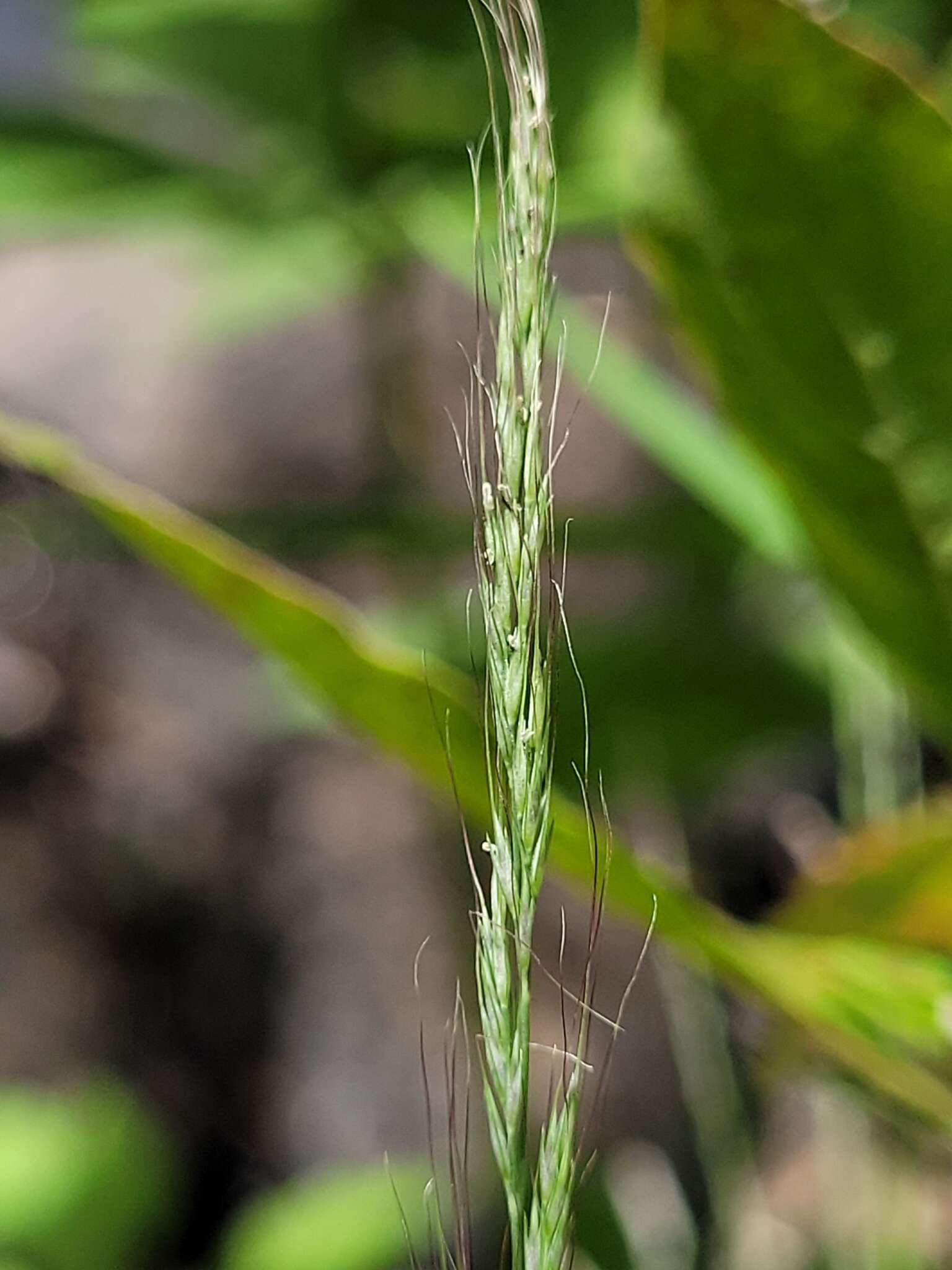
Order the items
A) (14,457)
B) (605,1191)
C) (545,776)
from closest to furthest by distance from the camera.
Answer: (545,776), (14,457), (605,1191)

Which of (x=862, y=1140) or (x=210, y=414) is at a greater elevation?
(x=210, y=414)

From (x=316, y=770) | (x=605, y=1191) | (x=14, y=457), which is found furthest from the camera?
(x=316, y=770)

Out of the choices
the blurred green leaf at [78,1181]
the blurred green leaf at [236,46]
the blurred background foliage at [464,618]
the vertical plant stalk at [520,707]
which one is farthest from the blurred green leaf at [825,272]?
the blurred green leaf at [78,1181]

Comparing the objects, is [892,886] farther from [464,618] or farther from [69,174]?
[69,174]

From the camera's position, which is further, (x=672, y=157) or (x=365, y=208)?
(x=365, y=208)

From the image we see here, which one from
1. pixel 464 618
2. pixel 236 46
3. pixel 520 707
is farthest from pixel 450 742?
pixel 236 46

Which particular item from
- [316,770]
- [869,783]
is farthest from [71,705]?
[869,783]

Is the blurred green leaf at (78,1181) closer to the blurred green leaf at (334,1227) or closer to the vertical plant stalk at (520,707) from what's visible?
the blurred green leaf at (334,1227)

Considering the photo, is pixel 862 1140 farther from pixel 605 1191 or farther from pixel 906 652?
pixel 906 652
